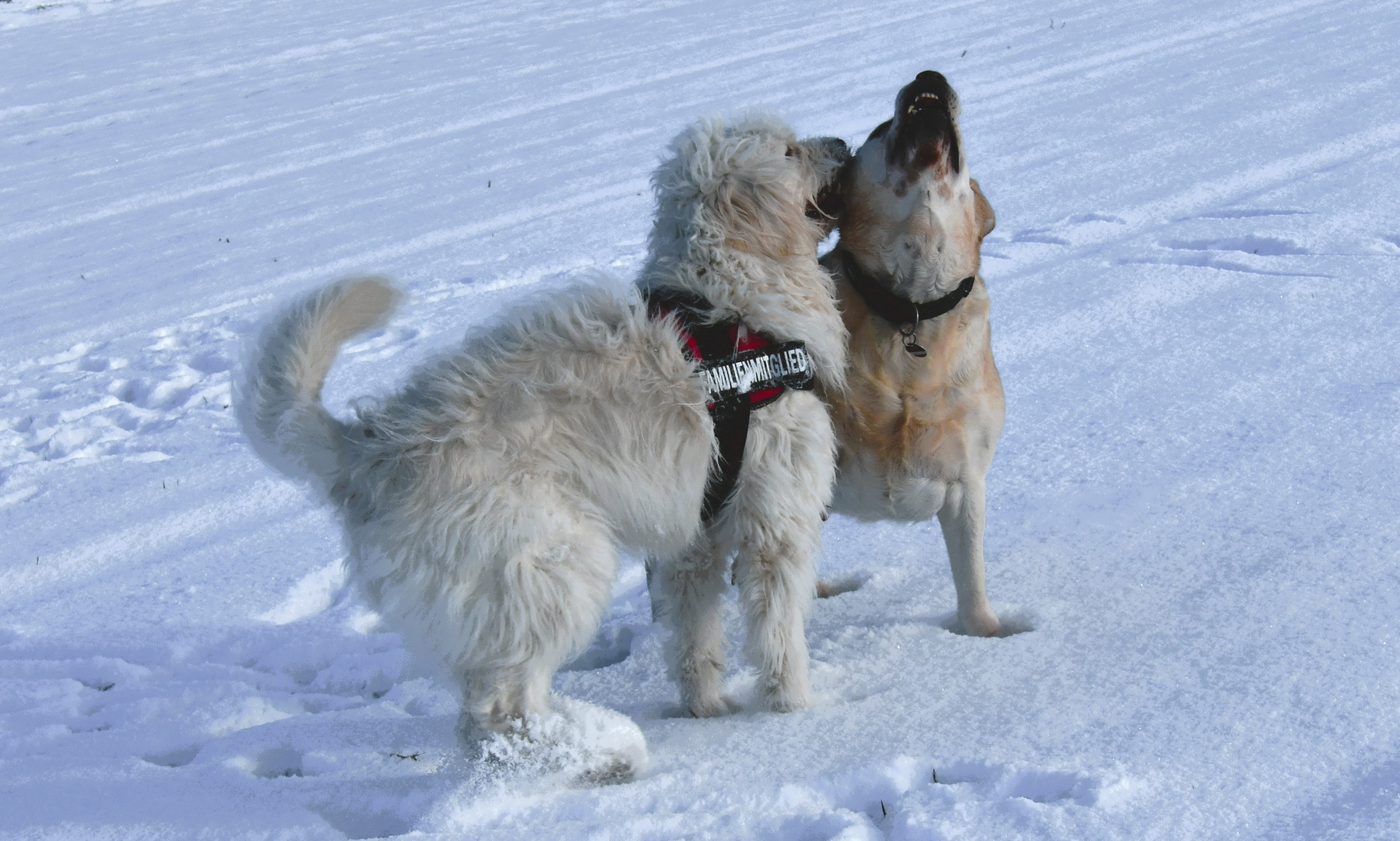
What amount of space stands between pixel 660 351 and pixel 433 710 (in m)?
1.21

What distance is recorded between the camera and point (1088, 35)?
A: 10.6m

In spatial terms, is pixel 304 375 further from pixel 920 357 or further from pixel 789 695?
pixel 920 357

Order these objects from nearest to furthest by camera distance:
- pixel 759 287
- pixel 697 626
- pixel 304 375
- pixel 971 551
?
pixel 304 375, pixel 759 287, pixel 697 626, pixel 971 551

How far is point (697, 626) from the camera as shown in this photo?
9.45 feet

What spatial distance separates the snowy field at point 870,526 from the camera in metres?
2.28

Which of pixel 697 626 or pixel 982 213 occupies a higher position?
pixel 982 213

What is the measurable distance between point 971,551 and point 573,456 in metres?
1.22

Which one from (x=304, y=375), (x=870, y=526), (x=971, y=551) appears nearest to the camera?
(x=304, y=375)

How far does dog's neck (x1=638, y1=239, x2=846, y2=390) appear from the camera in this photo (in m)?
2.71

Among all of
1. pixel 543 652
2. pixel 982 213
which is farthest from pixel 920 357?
pixel 543 652

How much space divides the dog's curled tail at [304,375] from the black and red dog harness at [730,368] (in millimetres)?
690

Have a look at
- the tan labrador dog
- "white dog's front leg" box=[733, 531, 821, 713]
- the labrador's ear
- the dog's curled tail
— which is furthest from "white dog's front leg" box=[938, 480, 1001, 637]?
the dog's curled tail

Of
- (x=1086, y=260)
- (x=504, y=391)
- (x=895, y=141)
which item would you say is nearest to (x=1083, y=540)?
(x=895, y=141)

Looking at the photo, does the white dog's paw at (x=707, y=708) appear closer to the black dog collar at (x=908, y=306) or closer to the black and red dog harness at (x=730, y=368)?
the black and red dog harness at (x=730, y=368)
